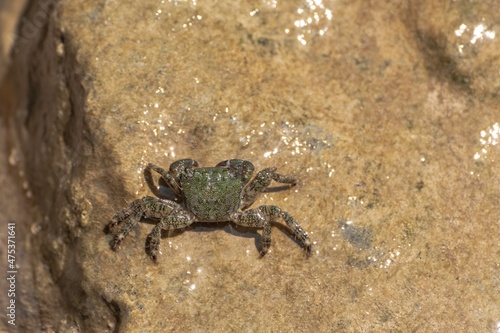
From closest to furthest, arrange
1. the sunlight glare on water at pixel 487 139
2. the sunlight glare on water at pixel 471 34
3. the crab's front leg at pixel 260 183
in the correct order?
the crab's front leg at pixel 260 183 < the sunlight glare on water at pixel 487 139 < the sunlight glare on water at pixel 471 34

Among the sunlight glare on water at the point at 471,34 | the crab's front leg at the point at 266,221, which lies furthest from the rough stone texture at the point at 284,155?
the crab's front leg at the point at 266,221

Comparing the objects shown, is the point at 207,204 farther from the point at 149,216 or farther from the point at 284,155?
the point at 284,155

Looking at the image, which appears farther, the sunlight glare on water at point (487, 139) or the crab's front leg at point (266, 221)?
the sunlight glare on water at point (487, 139)

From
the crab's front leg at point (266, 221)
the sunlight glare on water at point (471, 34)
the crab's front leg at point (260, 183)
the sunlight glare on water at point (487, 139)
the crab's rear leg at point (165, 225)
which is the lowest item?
the crab's rear leg at point (165, 225)

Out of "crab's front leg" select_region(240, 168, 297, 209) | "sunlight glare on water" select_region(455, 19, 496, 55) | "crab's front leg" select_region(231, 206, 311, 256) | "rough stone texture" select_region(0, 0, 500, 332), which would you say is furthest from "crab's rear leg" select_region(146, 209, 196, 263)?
"sunlight glare on water" select_region(455, 19, 496, 55)

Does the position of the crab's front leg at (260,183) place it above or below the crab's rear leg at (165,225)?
above

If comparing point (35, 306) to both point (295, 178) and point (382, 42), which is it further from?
point (382, 42)

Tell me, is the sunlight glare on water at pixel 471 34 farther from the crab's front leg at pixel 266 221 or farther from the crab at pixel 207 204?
the crab's front leg at pixel 266 221
